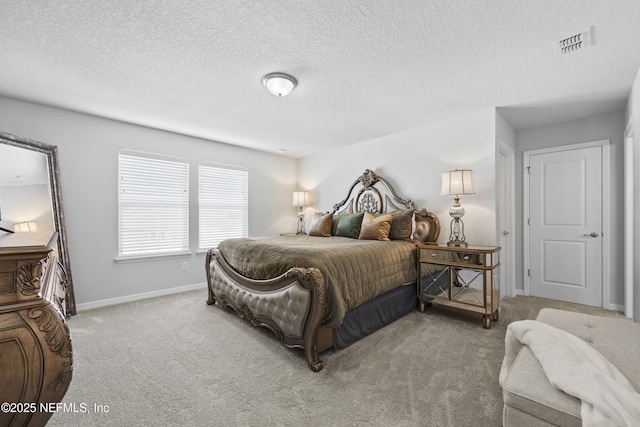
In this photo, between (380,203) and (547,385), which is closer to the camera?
(547,385)

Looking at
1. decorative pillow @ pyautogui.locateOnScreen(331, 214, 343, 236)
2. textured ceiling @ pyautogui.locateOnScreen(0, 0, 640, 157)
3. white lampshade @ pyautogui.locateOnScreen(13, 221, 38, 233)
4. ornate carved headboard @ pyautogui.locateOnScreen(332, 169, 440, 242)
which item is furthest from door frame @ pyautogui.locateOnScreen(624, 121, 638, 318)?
white lampshade @ pyautogui.locateOnScreen(13, 221, 38, 233)

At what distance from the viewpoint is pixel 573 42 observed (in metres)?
1.97

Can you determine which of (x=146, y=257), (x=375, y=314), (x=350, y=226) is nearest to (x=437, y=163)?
Result: (x=350, y=226)

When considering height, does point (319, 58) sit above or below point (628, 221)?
above

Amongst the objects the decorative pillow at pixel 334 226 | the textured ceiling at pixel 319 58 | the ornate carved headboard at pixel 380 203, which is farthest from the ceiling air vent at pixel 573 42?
the decorative pillow at pixel 334 226

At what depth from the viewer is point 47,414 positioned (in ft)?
3.41

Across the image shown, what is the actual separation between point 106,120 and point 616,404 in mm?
4980

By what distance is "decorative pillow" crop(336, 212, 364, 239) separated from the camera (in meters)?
3.93

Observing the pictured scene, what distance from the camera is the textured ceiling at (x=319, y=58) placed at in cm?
171

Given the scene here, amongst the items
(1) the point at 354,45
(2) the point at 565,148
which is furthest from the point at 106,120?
(2) the point at 565,148

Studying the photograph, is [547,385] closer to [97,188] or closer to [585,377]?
[585,377]

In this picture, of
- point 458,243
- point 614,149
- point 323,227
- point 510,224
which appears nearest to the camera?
point 458,243

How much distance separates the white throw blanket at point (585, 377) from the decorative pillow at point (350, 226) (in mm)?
2569

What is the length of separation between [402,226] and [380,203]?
2.92 feet
